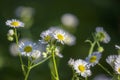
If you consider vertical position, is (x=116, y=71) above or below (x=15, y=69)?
above

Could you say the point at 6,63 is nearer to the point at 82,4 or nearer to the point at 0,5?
the point at 0,5

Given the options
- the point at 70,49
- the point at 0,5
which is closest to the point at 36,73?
the point at 70,49

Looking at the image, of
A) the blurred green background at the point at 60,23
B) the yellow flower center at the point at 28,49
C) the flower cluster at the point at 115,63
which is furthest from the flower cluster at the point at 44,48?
the blurred green background at the point at 60,23

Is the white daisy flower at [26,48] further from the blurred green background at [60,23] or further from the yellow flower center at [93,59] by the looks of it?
the blurred green background at [60,23]

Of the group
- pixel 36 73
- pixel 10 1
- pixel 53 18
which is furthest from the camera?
pixel 10 1

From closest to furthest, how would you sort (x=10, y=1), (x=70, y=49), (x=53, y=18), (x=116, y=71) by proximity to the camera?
1. (x=116, y=71)
2. (x=70, y=49)
3. (x=53, y=18)
4. (x=10, y=1)

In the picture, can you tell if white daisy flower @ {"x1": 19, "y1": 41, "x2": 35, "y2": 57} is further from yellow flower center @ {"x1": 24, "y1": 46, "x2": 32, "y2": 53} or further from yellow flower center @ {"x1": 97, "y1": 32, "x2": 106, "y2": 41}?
yellow flower center @ {"x1": 97, "y1": 32, "x2": 106, "y2": 41}

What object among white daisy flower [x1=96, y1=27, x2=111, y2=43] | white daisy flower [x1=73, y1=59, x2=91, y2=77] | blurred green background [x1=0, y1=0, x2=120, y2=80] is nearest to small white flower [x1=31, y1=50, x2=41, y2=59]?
white daisy flower [x1=73, y1=59, x2=91, y2=77]

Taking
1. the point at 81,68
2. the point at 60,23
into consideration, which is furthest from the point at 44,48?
the point at 60,23
